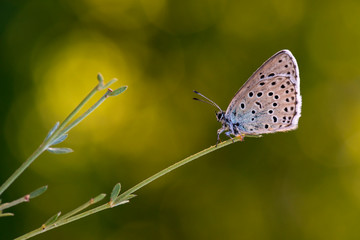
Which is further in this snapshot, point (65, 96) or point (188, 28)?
point (188, 28)

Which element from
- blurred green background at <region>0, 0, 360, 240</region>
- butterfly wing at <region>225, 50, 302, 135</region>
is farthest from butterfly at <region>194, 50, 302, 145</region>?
blurred green background at <region>0, 0, 360, 240</region>

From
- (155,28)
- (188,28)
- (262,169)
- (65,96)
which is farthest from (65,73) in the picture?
(262,169)

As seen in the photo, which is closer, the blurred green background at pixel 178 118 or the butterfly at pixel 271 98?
the butterfly at pixel 271 98

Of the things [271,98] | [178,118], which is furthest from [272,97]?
[178,118]

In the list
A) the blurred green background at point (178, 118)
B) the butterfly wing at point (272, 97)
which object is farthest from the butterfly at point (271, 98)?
the blurred green background at point (178, 118)

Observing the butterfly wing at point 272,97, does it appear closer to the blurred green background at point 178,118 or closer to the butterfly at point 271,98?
the butterfly at point 271,98

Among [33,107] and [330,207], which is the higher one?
[33,107]

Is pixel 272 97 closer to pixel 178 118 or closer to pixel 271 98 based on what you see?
pixel 271 98

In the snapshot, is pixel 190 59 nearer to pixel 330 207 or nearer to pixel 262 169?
pixel 262 169
